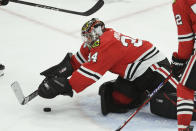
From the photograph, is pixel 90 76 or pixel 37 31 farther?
pixel 37 31

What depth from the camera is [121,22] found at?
4.68 metres

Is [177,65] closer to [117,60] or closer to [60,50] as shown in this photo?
[117,60]

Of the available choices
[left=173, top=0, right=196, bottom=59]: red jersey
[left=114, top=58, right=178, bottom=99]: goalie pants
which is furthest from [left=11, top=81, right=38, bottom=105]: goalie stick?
[left=173, top=0, right=196, bottom=59]: red jersey

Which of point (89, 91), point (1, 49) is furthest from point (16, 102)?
point (1, 49)

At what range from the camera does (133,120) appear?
2.67 metres

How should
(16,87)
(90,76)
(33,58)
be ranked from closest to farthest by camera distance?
(90,76) → (16,87) → (33,58)

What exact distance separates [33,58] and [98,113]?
1.20m

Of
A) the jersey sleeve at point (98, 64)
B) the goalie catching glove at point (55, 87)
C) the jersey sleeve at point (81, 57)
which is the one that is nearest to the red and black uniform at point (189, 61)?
the jersey sleeve at point (98, 64)

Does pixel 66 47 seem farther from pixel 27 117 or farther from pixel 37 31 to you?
pixel 27 117

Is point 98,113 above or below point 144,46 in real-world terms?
below

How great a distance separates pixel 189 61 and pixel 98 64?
0.64 metres

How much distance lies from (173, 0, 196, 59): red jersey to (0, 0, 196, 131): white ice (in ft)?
1.79

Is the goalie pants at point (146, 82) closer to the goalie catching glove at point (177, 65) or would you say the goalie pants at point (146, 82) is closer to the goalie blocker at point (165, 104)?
the goalie blocker at point (165, 104)

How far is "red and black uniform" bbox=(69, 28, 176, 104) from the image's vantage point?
2604 millimetres
